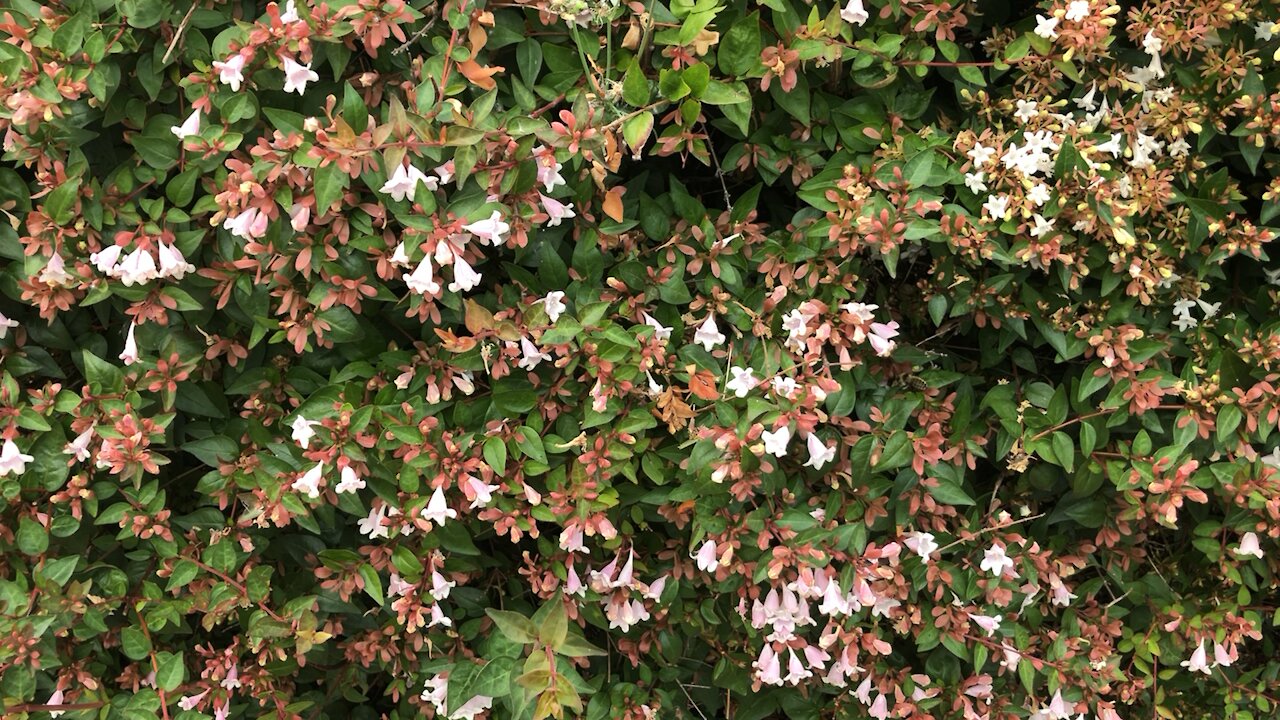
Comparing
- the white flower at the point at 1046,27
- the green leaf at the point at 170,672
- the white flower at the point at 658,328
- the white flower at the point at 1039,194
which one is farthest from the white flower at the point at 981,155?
the green leaf at the point at 170,672

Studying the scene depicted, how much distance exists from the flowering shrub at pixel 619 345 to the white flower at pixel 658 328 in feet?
0.09

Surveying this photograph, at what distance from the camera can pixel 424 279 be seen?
6.48 ft

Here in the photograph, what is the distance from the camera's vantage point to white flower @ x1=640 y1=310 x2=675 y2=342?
2.20 meters

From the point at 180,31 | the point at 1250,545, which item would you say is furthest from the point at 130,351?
the point at 1250,545

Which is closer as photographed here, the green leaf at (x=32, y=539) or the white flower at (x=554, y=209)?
the white flower at (x=554, y=209)

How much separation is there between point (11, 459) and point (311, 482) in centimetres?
69

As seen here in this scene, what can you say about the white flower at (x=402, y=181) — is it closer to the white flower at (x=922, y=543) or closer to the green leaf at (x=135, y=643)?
the green leaf at (x=135, y=643)

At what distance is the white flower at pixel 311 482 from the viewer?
2.07 metres

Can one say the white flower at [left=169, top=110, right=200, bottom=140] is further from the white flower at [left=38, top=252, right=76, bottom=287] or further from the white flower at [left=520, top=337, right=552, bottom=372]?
the white flower at [left=520, top=337, right=552, bottom=372]

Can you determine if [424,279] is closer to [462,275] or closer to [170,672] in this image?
[462,275]

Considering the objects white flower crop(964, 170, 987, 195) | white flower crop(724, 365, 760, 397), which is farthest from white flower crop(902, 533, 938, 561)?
white flower crop(964, 170, 987, 195)

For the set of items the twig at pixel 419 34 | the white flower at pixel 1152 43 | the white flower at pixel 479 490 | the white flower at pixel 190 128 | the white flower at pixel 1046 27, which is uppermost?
the twig at pixel 419 34

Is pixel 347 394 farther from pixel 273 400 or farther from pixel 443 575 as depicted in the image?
pixel 443 575

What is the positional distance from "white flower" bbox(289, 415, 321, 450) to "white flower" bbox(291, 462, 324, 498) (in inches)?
2.4
